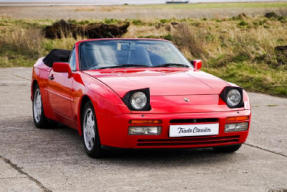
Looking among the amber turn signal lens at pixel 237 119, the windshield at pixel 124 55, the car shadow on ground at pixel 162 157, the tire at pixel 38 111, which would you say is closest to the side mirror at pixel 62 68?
the windshield at pixel 124 55

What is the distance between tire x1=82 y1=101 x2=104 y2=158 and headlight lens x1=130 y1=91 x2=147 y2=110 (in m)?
0.54

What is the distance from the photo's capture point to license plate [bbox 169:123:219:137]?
624 cm

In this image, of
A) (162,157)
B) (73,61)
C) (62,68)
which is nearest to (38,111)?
(73,61)

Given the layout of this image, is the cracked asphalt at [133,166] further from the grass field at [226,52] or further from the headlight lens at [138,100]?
the grass field at [226,52]

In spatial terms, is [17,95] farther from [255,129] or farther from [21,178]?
[21,178]

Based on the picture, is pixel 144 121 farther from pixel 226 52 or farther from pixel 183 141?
pixel 226 52

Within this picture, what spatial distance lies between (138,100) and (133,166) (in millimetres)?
676

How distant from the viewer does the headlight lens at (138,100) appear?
6.29 m

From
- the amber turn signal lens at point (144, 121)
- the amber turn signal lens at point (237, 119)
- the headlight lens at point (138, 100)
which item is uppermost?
the headlight lens at point (138, 100)

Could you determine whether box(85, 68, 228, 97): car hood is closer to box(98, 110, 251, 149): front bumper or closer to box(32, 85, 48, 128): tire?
box(98, 110, 251, 149): front bumper

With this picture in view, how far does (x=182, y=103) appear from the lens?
251 inches

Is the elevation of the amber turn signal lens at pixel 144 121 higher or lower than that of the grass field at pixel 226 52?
higher

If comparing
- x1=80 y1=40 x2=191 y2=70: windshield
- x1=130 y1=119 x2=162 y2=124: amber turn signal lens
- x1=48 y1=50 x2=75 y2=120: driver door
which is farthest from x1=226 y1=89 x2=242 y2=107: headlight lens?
x1=48 y1=50 x2=75 y2=120: driver door

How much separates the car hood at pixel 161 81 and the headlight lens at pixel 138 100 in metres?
0.11
